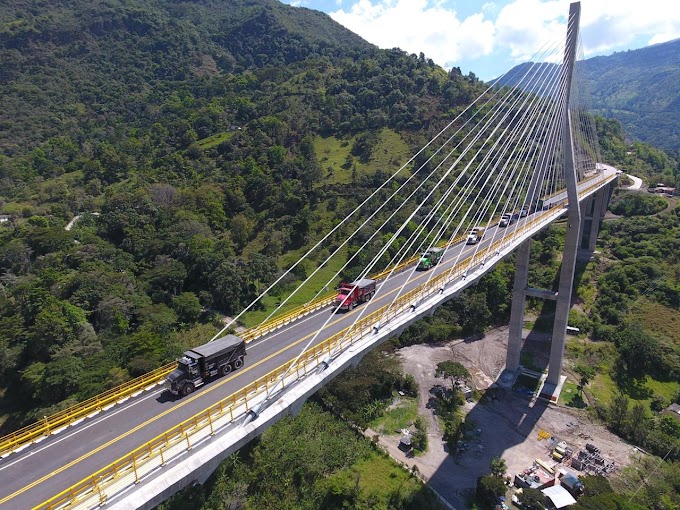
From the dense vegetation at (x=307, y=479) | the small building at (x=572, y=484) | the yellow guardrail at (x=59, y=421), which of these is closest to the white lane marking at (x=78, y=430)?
the yellow guardrail at (x=59, y=421)

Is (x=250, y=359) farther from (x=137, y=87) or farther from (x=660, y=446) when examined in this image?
(x=137, y=87)

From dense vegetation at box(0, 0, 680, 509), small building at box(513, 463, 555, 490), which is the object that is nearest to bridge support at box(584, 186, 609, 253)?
dense vegetation at box(0, 0, 680, 509)

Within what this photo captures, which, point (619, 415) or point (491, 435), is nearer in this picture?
point (491, 435)

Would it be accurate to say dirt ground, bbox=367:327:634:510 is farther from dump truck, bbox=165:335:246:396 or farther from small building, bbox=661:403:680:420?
dump truck, bbox=165:335:246:396

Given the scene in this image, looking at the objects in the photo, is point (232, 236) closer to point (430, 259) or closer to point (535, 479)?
point (430, 259)

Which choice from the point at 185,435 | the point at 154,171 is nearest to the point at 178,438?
the point at 185,435

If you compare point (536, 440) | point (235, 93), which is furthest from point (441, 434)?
point (235, 93)

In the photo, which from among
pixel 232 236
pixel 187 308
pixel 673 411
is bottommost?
pixel 673 411
